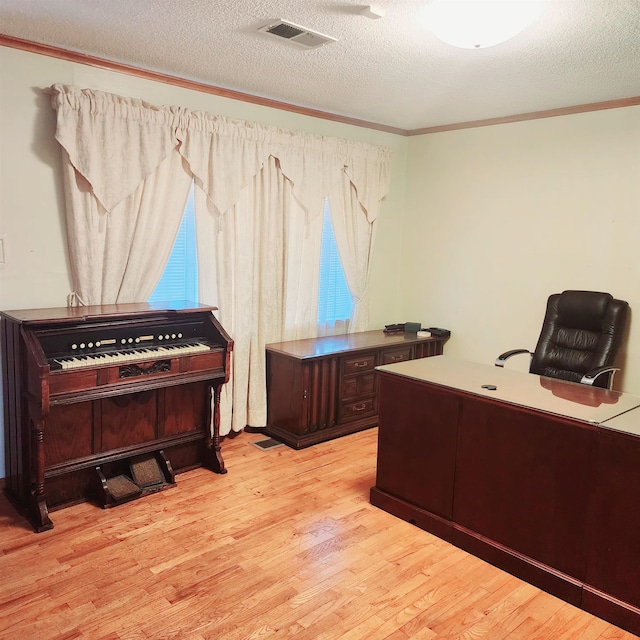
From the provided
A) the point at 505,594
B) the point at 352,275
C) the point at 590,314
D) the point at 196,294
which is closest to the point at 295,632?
the point at 505,594

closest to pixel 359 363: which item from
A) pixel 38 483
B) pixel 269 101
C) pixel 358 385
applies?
pixel 358 385

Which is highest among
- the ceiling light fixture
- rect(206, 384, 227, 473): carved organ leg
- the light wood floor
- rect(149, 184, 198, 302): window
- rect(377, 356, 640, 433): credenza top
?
the ceiling light fixture

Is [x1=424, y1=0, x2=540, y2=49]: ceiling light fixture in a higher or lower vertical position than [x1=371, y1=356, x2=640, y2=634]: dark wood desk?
higher

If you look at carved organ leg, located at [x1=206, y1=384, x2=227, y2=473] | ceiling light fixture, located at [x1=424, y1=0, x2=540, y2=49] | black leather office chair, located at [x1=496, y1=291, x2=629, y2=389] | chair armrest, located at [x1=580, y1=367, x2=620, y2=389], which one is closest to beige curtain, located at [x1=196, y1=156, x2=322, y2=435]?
carved organ leg, located at [x1=206, y1=384, x2=227, y2=473]

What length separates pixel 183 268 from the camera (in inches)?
148

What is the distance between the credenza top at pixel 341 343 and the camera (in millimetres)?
4008

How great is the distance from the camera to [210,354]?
10.8ft

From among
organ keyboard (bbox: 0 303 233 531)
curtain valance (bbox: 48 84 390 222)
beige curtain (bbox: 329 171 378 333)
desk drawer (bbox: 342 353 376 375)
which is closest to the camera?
organ keyboard (bbox: 0 303 233 531)

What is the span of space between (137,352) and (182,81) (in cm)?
183

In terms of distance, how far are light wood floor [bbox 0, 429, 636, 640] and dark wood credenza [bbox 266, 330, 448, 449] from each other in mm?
798

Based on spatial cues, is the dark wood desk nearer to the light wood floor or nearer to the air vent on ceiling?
the light wood floor

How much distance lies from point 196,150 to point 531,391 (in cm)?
256

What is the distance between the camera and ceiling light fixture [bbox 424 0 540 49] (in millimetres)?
2252

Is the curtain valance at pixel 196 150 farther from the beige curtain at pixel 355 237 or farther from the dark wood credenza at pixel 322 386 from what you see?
the dark wood credenza at pixel 322 386
